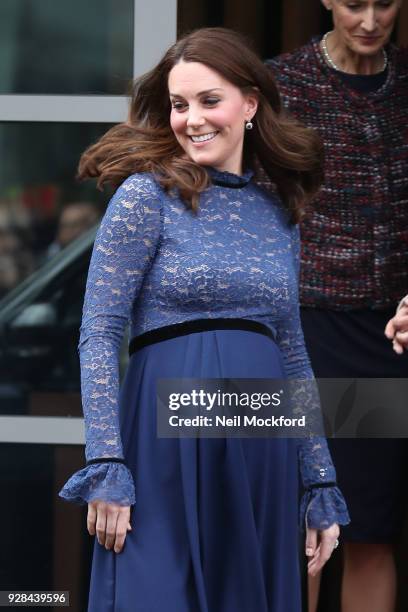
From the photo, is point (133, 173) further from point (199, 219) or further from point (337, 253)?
point (337, 253)

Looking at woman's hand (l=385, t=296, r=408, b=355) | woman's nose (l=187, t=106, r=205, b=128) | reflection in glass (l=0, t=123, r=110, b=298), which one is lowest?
woman's hand (l=385, t=296, r=408, b=355)

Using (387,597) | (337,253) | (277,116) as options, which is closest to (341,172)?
(337,253)

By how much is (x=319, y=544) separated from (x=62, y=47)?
1676mm

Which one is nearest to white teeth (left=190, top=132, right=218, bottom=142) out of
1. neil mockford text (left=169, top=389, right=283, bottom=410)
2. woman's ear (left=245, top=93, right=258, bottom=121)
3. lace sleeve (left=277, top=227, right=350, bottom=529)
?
woman's ear (left=245, top=93, right=258, bottom=121)

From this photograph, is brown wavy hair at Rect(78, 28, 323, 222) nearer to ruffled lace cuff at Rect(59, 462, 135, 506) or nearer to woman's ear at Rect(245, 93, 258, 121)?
woman's ear at Rect(245, 93, 258, 121)

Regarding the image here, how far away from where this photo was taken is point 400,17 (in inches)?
170

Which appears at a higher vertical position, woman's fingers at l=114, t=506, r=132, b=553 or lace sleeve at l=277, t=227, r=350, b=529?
lace sleeve at l=277, t=227, r=350, b=529

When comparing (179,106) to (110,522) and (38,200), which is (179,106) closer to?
(110,522)

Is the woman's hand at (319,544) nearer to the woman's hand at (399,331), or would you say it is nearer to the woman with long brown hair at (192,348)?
the woman with long brown hair at (192,348)

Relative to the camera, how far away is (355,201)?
3.57 m

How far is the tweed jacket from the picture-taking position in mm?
3564

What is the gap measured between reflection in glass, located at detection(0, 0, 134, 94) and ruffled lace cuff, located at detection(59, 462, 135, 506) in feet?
5.06

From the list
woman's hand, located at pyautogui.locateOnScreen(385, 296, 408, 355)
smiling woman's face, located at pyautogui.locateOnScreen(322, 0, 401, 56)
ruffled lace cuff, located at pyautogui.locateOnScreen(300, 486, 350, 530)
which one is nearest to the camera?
ruffled lace cuff, located at pyautogui.locateOnScreen(300, 486, 350, 530)

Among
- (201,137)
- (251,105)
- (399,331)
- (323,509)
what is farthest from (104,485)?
(399,331)
